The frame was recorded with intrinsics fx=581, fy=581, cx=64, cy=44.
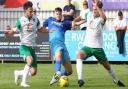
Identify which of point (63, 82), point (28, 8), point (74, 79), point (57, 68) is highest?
point (28, 8)

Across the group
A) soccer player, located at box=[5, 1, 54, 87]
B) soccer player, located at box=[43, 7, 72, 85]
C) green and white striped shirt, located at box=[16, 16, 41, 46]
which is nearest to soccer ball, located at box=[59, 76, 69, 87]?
soccer player, located at box=[43, 7, 72, 85]

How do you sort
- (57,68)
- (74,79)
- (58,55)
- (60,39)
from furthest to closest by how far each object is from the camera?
(74,79) → (60,39) → (58,55) → (57,68)

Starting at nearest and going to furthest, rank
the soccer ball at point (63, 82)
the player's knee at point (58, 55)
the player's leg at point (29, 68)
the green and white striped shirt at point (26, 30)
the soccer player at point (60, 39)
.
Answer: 1. the player's leg at point (29, 68)
2. the soccer ball at point (63, 82)
3. the green and white striped shirt at point (26, 30)
4. the player's knee at point (58, 55)
5. the soccer player at point (60, 39)

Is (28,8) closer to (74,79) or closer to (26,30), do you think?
(26,30)

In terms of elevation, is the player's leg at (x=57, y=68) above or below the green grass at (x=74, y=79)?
above

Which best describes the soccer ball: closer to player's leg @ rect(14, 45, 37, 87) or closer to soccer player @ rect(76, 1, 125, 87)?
soccer player @ rect(76, 1, 125, 87)

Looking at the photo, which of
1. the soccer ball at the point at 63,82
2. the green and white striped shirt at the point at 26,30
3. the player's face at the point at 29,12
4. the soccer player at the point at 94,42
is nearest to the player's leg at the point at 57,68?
the soccer ball at the point at 63,82

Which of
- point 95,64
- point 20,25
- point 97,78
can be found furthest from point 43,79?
point 95,64

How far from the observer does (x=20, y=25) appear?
581 inches

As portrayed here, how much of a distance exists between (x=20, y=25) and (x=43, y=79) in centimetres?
272

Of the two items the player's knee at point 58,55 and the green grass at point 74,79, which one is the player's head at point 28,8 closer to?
the player's knee at point 58,55

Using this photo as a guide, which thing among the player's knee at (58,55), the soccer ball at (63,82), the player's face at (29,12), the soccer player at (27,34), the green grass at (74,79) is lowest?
the green grass at (74,79)

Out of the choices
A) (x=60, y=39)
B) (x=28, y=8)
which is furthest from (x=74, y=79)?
(x=28, y=8)

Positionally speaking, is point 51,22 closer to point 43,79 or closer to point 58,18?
point 58,18
